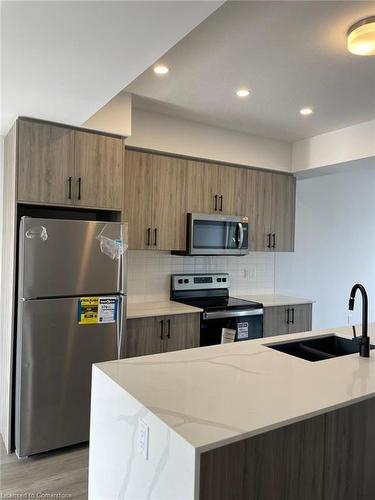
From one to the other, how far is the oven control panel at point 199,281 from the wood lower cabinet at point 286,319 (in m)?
0.59

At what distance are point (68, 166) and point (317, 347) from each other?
2110 mm

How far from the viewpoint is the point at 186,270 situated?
4.01 metres

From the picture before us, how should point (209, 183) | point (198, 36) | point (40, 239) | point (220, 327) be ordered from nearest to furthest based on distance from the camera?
point (198, 36) → point (40, 239) → point (220, 327) → point (209, 183)

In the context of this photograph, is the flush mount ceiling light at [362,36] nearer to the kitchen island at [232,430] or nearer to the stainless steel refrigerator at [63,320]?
the kitchen island at [232,430]

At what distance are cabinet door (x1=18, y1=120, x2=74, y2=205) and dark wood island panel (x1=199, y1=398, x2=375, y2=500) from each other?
7.11ft

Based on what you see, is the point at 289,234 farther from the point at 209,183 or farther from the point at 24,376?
the point at 24,376

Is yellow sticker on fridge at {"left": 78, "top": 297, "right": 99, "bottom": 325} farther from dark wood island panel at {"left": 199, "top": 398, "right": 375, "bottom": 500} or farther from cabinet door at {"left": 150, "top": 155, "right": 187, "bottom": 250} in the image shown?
dark wood island panel at {"left": 199, "top": 398, "right": 375, "bottom": 500}

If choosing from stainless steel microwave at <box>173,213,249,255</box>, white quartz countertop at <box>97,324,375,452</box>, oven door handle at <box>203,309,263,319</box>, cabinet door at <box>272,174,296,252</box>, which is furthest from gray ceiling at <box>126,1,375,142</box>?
oven door handle at <box>203,309,263,319</box>

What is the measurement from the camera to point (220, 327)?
3529mm

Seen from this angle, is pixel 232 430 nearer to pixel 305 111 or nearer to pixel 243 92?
pixel 243 92

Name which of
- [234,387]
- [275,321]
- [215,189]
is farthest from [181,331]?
[234,387]

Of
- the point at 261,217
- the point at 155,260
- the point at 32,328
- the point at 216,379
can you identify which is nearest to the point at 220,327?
the point at 155,260

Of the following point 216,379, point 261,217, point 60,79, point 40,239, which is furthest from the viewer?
point 261,217

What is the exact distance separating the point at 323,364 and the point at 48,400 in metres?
1.91
